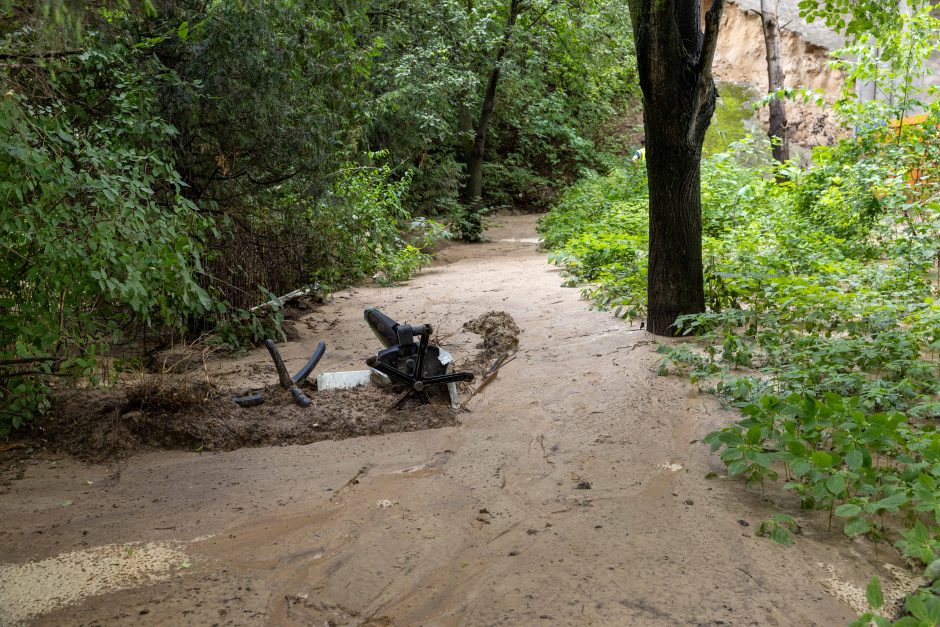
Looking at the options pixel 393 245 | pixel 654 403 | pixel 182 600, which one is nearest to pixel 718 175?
pixel 393 245

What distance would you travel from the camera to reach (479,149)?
18.0m

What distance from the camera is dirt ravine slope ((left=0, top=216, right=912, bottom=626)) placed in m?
2.65

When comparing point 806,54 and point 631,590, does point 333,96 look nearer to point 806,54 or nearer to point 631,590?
point 631,590

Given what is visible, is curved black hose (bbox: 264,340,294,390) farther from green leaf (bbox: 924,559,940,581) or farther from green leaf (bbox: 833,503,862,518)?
green leaf (bbox: 924,559,940,581)

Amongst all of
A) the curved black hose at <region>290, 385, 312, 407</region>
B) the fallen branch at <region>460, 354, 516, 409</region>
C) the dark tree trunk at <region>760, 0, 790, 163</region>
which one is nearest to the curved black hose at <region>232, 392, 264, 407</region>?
the curved black hose at <region>290, 385, 312, 407</region>

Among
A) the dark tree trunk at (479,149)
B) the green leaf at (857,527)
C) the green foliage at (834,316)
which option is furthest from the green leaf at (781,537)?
the dark tree trunk at (479,149)

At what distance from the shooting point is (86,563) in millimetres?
3025

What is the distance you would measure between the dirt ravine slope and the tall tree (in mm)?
1121

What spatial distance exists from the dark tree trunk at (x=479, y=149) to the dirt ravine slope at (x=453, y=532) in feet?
39.1

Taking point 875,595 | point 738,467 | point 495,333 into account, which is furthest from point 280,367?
point 875,595

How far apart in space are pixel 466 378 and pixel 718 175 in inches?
279

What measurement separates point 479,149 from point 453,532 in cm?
1562

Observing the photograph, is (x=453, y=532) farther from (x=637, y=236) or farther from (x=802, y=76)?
(x=802, y=76)

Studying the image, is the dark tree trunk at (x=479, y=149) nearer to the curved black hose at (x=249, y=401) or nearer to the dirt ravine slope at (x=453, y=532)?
the curved black hose at (x=249, y=401)
